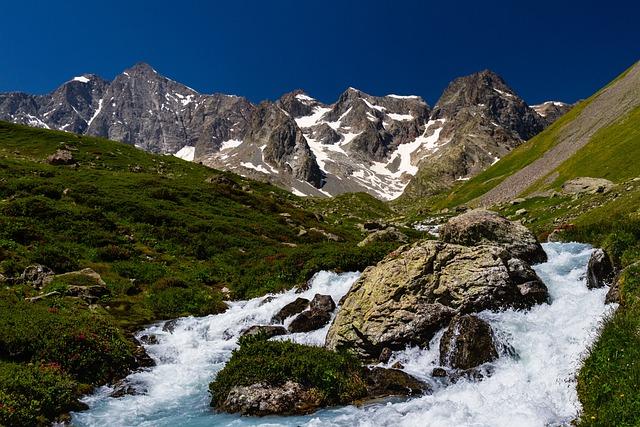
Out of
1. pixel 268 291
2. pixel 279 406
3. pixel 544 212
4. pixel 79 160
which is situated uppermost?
pixel 79 160

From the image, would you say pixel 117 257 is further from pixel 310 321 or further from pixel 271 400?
pixel 271 400

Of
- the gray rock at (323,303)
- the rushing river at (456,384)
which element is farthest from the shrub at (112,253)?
the gray rock at (323,303)

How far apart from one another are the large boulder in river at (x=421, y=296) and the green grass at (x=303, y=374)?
2459 mm

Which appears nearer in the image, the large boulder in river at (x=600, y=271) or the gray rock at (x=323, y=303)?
the large boulder in river at (x=600, y=271)

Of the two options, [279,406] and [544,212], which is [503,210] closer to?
[544,212]

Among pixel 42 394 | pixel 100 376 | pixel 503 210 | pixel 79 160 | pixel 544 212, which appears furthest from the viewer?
pixel 79 160

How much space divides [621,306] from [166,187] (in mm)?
56130

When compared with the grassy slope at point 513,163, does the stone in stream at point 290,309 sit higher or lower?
lower

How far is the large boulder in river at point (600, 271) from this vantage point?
21422 millimetres

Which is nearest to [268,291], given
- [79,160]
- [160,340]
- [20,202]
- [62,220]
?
[160,340]

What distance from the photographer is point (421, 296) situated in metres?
21.4

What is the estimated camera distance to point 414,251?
945 inches

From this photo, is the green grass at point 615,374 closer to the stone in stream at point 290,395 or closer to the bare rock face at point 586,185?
the stone in stream at point 290,395

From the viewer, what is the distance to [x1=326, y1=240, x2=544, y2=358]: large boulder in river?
20.1 metres
